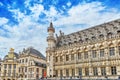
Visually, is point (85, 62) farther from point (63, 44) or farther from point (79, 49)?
point (63, 44)

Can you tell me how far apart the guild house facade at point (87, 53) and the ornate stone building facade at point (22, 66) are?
1064 cm

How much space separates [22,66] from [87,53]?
98.8ft

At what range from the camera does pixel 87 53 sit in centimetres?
5000

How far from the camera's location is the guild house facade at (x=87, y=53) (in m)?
43.9

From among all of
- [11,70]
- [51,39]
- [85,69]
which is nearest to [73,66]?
[85,69]

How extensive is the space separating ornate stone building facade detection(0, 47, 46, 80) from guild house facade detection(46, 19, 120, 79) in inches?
419

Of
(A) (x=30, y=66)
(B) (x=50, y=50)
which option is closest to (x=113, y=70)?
(B) (x=50, y=50)

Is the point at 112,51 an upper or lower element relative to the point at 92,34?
lower

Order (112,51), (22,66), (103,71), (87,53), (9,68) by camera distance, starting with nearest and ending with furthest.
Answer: (112,51) < (103,71) < (87,53) < (22,66) < (9,68)

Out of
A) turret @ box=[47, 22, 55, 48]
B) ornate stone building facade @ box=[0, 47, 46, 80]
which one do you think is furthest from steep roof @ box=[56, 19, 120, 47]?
ornate stone building facade @ box=[0, 47, 46, 80]

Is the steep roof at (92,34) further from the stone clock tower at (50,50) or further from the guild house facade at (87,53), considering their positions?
the stone clock tower at (50,50)

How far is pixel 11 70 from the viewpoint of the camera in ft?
233

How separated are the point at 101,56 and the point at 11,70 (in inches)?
1552

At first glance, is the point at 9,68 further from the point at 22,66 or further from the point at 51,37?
the point at 51,37
